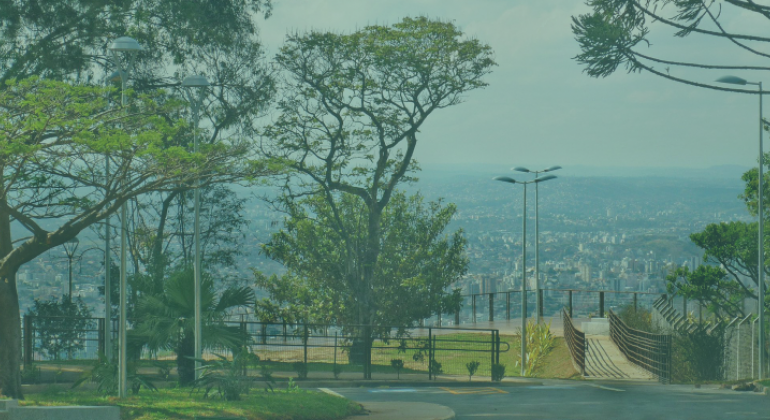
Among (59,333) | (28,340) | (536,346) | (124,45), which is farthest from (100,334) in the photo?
(536,346)


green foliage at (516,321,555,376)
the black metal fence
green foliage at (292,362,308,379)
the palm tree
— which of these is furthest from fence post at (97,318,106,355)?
the black metal fence

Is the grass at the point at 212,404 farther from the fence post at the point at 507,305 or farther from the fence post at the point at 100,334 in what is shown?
the fence post at the point at 507,305

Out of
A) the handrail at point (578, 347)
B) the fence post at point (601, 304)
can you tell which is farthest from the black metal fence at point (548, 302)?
the handrail at point (578, 347)

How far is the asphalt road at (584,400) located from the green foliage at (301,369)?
5.09ft

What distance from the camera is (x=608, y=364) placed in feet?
96.2

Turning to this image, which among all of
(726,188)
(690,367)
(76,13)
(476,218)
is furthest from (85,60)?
(726,188)

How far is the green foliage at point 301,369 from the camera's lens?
855 inches

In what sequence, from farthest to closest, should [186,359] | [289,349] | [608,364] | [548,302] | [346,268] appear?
[548,302]
[346,268]
[608,364]
[289,349]
[186,359]

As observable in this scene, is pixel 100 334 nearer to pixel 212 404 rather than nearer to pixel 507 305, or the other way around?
pixel 212 404

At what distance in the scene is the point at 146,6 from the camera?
83.1ft

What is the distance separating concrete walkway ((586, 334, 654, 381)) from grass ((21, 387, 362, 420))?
1434 centimetres

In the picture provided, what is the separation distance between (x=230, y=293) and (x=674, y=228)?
8497 cm

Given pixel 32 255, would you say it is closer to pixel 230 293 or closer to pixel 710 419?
pixel 230 293

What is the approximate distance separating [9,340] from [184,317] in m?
3.66
